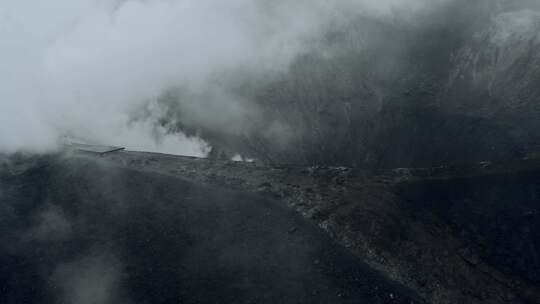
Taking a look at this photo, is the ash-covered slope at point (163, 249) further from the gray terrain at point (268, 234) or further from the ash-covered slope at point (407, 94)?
the ash-covered slope at point (407, 94)

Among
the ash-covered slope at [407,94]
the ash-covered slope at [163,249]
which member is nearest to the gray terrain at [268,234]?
the ash-covered slope at [163,249]

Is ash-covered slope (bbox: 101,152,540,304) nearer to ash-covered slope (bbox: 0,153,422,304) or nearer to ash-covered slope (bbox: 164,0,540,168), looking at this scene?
ash-covered slope (bbox: 0,153,422,304)

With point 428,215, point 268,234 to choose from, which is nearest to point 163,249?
point 268,234

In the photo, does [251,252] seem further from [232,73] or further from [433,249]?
[232,73]

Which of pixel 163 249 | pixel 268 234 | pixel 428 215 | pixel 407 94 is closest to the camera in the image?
pixel 163 249

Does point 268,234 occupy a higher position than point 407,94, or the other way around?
point 407,94

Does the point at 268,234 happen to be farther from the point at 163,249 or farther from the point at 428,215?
the point at 428,215

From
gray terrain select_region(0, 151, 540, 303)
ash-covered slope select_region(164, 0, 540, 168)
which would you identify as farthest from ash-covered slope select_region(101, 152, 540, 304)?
ash-covered slope select_region(164, 0, 540, 168)

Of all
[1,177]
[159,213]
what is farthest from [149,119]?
[159,213]

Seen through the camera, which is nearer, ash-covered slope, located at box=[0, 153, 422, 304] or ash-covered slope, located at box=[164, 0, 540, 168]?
ash-covered slope, located at box=[0, 153, 422, 304]
